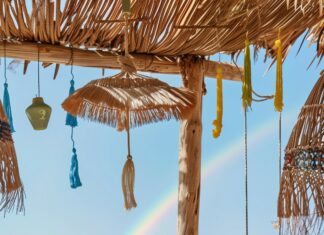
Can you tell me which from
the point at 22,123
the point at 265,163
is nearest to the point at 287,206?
the point at 22,123

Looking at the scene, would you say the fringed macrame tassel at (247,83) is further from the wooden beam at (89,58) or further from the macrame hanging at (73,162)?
the wooden beam at (89,58)

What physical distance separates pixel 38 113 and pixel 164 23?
0.86m

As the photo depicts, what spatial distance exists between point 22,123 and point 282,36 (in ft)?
5.15

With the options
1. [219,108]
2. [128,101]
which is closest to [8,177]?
[128,101]

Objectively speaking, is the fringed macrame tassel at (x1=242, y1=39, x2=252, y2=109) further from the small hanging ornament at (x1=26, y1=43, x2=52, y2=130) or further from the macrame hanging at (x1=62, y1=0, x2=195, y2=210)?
the small hanging ornament at (x1=26, y1=43, x2=52, y2=130)

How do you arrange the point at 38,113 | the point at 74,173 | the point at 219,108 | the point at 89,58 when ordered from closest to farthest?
the point at 219,108, the point at 38,113, the point at 74,173, the point at 89,58

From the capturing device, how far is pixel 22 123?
397cm

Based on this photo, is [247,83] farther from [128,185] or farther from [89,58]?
[89,58]

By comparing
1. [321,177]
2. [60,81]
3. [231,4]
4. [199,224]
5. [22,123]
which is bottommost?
[199,224]

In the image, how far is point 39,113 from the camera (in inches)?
142

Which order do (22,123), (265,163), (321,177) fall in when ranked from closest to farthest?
1. (321,177)
2. (22,123)
3. (265,163)

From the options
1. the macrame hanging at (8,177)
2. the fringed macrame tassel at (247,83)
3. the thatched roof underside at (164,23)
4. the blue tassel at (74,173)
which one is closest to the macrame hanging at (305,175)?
the fringed macrame tassel at (247,83)

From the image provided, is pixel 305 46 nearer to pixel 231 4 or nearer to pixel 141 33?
pixel 231 4

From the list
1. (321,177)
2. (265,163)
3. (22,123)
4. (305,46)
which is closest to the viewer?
(321,177)
